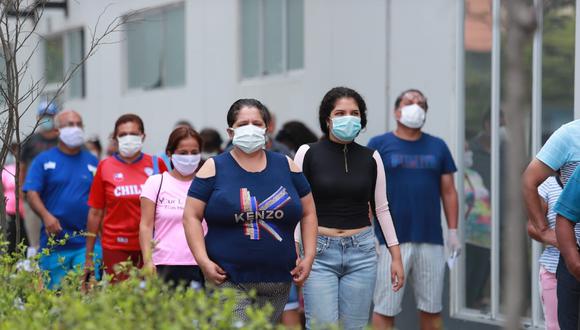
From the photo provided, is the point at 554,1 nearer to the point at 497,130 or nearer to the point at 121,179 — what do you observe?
the point at 497,130

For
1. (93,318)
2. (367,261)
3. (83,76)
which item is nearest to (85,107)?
(83,76)

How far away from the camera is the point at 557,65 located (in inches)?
357

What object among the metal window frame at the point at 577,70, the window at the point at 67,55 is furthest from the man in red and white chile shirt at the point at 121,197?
the window at the point at 67,55

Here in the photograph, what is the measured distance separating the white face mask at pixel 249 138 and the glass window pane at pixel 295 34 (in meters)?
5.90

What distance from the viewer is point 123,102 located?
16.3 metres

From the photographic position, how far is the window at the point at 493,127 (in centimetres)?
909

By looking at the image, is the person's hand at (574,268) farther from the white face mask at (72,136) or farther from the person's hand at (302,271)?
the white face mask at (72,136)

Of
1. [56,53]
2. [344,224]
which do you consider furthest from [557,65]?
[56,53]

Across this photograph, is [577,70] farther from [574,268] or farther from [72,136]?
[72,136]

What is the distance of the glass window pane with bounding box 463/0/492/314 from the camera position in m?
9.75

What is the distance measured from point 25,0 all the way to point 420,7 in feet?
13.0

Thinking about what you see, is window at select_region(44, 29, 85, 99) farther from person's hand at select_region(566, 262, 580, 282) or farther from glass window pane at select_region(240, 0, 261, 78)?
person's hand at select_region(566, 262, 580, 282)

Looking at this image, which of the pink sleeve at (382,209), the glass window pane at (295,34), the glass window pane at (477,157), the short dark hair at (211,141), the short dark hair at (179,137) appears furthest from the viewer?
the glass window pane at (295,34)

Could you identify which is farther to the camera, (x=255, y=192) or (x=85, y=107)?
(x=85, y=107)
